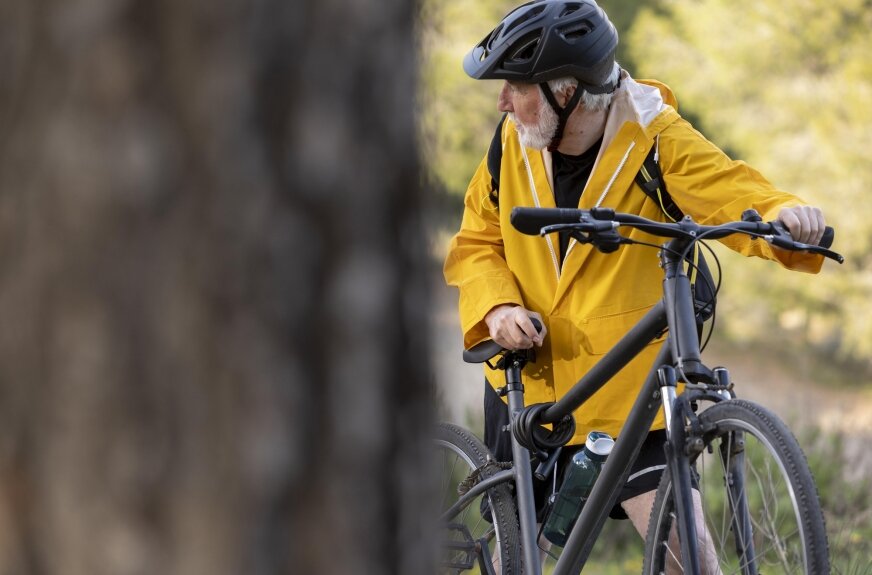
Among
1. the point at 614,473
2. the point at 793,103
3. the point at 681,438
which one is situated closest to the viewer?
the point at 681,438

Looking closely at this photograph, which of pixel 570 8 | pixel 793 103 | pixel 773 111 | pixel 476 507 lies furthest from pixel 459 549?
pixel 773 111

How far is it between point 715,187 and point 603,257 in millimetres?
366

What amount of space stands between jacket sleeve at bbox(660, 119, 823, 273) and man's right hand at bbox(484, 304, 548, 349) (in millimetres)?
492

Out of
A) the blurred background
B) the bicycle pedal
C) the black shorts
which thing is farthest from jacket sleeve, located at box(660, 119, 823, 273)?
the blurred background

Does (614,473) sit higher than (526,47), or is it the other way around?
(526,47)

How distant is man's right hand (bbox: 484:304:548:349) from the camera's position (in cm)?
343

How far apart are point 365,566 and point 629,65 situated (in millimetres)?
19453

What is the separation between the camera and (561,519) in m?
3.48

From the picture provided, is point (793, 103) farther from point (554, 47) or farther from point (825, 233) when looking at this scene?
point (825, 233)

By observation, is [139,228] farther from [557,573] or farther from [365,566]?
[557,573]

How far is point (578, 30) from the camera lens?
11.1 ft

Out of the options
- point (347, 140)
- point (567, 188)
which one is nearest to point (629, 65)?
point (567, 188)

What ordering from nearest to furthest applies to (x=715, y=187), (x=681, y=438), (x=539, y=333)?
(x=681, y=438), (x=715, y=187), (x=539, y=333)

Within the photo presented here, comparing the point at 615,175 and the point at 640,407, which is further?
the point at 615,175
